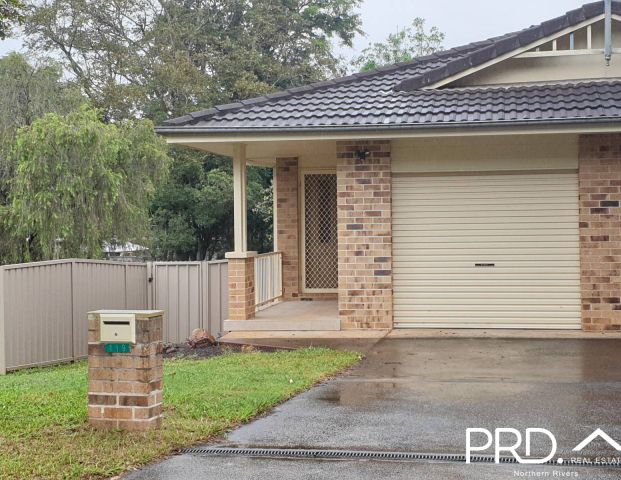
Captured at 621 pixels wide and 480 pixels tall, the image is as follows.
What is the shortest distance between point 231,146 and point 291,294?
3999mm

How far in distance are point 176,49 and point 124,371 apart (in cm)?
3498

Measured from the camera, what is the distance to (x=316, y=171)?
16766 millimetres

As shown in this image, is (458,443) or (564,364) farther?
(564,364)

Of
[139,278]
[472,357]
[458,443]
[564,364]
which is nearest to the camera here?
[458,443]

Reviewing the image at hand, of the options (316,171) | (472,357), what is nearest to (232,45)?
(316,171)

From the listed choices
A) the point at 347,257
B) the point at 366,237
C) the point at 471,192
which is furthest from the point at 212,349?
the point at 471,192

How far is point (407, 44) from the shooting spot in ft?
186

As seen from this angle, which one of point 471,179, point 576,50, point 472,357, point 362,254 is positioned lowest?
point 472,357

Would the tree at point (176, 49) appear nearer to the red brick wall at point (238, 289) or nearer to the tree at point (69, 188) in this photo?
the tree at point (69, 188)

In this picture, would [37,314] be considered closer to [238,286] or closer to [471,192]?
[238,286]

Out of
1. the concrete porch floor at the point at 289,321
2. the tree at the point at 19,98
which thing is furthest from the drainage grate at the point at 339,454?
the tree at the point at 19,98

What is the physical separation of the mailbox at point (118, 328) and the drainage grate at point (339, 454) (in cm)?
99

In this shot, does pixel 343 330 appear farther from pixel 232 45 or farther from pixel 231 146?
pixel 232 45

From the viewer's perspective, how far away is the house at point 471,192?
41.7 feet
